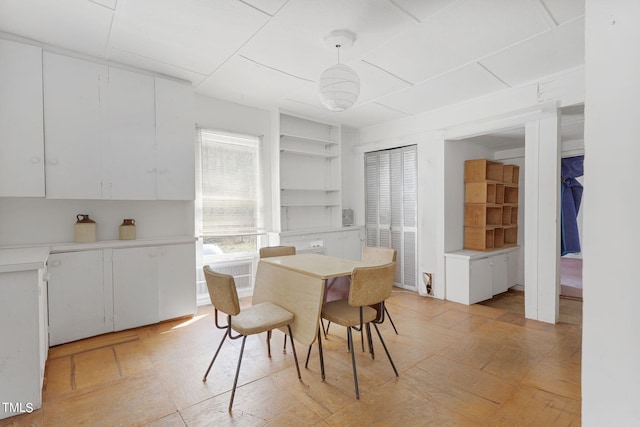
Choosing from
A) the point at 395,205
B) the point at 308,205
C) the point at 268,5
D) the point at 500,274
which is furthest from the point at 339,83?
→ the point at 500,274

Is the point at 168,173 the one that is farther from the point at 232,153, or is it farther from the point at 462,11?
the point at 462,11

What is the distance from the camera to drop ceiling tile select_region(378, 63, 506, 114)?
3438 mm

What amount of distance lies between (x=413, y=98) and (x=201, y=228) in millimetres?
3361

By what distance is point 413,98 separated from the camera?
4.14 meters

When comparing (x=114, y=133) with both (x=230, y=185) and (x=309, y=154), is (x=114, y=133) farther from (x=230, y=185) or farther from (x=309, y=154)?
(x=309, y=154)

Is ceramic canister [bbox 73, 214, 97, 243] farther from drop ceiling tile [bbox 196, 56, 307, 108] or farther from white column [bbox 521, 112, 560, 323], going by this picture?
white column [bbox 521, 112, 560, 323]

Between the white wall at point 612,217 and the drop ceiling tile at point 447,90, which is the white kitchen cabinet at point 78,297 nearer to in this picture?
the white wall at point 612,217

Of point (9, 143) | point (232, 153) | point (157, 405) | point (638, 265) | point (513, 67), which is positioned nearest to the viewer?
point (638, 265)

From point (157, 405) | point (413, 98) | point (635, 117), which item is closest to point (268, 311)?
point (157, 405)

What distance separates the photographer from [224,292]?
204 centimetres

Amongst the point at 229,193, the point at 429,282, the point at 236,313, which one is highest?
the point at 229,193

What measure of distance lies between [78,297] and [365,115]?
14.4 feet

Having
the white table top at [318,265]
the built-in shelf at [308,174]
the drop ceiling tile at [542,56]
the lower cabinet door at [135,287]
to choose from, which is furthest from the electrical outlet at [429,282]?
the lower cabinet door at [135,287]

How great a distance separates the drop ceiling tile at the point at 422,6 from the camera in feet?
7.28
